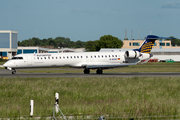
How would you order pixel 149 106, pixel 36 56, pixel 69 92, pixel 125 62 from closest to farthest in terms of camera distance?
pixel 149 106 → pixel 69 92 → pixel 36 56 → pixel 125 62

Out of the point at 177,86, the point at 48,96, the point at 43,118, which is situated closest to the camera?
the point at 43,118

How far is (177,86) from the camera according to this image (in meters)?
22.4

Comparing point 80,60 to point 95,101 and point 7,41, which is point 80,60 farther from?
point 7,41

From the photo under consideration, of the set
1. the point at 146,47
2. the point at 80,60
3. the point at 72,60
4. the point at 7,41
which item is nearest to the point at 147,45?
the point at 146,47

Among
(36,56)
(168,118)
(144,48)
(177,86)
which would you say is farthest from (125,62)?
(168,118)

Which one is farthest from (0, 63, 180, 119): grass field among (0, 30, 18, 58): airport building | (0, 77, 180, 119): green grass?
(0, 30, 18, 58): airport building

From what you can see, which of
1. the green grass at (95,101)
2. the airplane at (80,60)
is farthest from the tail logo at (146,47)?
the green grass at (95,101)

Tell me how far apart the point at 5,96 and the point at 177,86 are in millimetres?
13244

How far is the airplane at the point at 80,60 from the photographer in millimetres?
36719

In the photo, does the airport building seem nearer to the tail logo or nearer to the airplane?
the airplane

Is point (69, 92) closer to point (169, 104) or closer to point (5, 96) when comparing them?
point (5, 96)

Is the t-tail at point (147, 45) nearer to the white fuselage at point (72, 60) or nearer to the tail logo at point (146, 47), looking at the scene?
the tail logo at point (146, 47)

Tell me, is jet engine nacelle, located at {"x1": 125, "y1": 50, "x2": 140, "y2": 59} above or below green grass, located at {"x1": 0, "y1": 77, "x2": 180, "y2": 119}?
above

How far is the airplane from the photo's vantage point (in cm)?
3672
